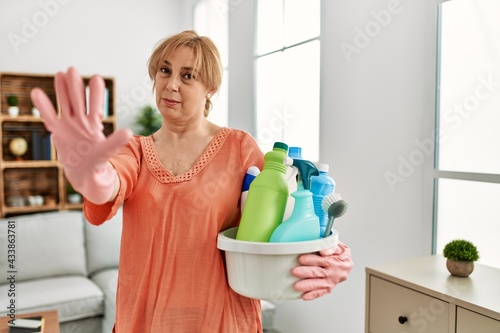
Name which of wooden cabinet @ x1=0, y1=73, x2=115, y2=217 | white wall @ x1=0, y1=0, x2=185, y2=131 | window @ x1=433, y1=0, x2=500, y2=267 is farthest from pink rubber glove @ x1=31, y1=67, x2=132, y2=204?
white wall @ x1=0, y1=0, x2=185, y2=131

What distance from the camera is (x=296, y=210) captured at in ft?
2.69

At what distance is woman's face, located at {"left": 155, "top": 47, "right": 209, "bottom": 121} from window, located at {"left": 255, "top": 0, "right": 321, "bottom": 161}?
5.03 feet

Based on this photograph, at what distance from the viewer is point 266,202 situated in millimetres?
830

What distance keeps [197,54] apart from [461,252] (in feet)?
3.04

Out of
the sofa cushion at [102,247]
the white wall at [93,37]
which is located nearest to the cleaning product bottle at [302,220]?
the sofa cushion at [102,247]

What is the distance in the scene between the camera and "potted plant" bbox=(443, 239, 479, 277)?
1317 mm

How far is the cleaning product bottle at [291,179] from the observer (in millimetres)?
859

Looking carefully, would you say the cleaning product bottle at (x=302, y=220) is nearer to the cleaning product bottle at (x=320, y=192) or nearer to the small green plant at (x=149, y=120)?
the cleaning product bottle at (x=320, y=192)

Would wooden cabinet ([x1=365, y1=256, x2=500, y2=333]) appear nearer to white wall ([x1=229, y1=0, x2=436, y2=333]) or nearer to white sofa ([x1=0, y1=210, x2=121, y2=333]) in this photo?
white wall ([x1=229, y1=0, x2=436, y2=333])

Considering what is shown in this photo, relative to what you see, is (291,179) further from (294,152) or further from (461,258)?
(461,258)

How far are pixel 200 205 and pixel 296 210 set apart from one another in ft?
0.61

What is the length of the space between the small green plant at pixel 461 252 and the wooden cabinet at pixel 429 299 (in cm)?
6

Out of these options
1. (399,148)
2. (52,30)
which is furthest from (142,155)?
(52,30)

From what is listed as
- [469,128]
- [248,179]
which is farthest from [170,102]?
[469,128]
